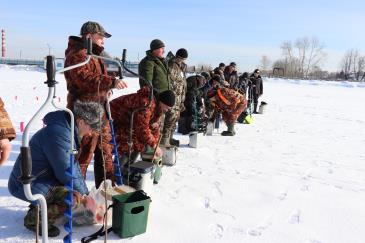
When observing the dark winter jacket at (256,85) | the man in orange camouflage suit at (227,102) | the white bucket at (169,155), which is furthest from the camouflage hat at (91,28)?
the dark winter jacket at (256,85)

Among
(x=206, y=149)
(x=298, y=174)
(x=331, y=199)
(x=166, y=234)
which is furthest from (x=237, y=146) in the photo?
(x=166, y=234)

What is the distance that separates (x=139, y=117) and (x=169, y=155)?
1534 mm

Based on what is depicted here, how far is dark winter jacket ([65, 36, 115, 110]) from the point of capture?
11.7 ft

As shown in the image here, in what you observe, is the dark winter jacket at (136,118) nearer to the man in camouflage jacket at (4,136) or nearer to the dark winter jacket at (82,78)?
the dark winter jacket at (82,78)

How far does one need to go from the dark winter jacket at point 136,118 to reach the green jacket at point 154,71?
0.99m

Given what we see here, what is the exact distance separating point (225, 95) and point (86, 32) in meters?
5.11

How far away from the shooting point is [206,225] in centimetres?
372

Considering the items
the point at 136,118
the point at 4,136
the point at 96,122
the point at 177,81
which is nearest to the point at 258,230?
the point at 136,118

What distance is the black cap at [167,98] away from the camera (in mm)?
4441

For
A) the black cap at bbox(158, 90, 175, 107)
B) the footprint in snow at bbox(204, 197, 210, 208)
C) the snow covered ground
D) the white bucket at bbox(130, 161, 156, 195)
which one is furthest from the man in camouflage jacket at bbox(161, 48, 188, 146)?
the white bucket at bbox(130, 161, 156, 195)

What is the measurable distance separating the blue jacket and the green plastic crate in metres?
0.42

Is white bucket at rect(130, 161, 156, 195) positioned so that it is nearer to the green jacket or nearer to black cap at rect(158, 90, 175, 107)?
black cap at rect(158, 90, 175, 107)

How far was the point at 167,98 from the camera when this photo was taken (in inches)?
175

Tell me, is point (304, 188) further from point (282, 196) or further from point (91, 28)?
point (91, 28)
